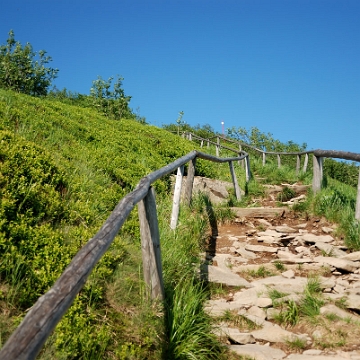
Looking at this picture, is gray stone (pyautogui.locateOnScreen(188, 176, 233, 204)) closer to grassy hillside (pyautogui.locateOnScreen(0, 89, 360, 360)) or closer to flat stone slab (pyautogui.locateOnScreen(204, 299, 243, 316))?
grassy hillside (pyautogui.locateOnScreen(0, 89, 360, 360))

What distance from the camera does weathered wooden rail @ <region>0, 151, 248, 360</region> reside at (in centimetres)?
162

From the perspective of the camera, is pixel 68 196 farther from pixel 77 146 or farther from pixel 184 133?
pixel 184 133

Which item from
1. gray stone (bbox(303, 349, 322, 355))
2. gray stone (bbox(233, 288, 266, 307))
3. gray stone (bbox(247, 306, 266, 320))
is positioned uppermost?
gray stone (bbox(233, 288, 266, 307))

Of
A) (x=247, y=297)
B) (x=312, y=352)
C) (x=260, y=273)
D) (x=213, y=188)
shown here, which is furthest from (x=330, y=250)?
(x=213, y=188)

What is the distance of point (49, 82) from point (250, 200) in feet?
98.6

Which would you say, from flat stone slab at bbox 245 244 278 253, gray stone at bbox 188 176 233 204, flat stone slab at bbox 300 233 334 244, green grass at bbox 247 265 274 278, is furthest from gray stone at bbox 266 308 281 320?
gray stone at bbox 188 176 233 204

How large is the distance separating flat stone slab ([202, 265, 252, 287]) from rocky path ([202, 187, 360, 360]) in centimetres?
1

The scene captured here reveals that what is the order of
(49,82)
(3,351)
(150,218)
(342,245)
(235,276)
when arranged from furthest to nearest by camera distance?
(49,82) < (342,245) < (235,276) < (150,218) < (3,351)

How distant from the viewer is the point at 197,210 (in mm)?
8344

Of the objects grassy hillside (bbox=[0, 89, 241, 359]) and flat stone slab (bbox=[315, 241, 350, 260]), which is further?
flat stone slab (bbox=[315, 241, 350, 260])

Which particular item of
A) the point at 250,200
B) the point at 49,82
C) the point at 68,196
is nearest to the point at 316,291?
the point at 68,196

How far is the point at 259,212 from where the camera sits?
930 cm

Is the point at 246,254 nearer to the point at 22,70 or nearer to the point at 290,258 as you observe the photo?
the point at 290,258

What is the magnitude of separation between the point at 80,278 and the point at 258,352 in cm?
247
